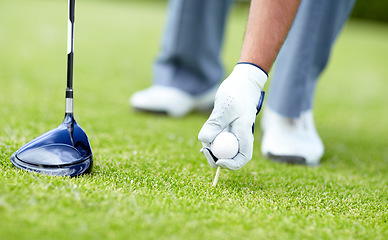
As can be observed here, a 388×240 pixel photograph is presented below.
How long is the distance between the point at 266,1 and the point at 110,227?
764 mm

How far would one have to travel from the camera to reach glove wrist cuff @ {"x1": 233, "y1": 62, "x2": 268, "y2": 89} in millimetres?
1131

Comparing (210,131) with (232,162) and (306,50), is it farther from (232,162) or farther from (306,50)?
(306,50)

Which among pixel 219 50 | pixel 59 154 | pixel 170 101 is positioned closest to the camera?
pixel 59 154

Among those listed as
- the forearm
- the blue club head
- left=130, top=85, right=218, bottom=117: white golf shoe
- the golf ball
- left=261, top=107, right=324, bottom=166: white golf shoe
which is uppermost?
the forearm

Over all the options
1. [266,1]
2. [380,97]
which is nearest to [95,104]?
[266,1]

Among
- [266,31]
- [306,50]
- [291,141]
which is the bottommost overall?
[291,141]

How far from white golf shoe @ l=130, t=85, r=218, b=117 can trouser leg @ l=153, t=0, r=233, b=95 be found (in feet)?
0.15

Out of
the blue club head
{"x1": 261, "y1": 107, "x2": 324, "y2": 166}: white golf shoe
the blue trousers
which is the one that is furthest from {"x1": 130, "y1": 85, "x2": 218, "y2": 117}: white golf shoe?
the blue club head

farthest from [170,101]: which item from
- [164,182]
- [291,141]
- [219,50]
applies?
[164,182]

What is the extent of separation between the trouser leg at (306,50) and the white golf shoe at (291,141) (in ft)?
0.27

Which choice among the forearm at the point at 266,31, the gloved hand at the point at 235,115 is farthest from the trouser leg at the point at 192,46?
the gloved hand at the point at 235,115

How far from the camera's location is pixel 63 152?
108cm

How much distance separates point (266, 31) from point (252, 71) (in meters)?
0.13

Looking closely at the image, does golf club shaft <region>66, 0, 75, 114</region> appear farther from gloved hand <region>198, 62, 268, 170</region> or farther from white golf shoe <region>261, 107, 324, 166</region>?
white golf shoe <region>261, 107, 324, 166</region>
